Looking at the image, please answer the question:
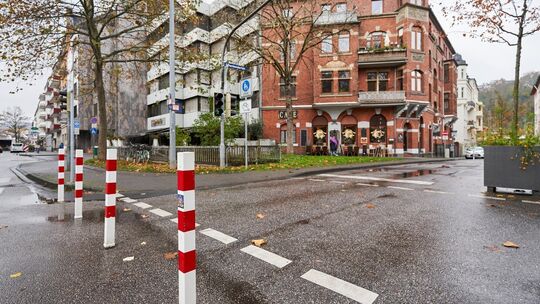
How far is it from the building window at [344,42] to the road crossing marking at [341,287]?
28474 millimetres

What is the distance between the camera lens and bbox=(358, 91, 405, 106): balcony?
26.2 m

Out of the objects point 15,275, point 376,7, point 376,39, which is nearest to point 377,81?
point 376,39

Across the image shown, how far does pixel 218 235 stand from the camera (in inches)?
158

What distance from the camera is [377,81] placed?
2833cm

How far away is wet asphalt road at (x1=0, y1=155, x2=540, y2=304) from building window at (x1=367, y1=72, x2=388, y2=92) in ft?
79.6

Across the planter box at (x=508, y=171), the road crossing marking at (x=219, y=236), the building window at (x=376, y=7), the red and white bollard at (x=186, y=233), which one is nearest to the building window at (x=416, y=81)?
the building window at (x=376, y=7)

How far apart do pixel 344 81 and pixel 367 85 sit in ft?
8.62

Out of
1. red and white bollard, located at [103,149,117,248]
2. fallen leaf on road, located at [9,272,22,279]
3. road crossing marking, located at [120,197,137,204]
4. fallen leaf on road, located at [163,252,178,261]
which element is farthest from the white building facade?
fallen leaf on road, located at [9,272,22,279]

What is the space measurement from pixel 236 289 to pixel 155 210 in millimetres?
3674

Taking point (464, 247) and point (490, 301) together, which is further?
point (464, 247)

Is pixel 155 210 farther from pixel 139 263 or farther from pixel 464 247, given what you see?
pixel 464 247

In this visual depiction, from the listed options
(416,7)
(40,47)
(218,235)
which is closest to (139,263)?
(218,235)

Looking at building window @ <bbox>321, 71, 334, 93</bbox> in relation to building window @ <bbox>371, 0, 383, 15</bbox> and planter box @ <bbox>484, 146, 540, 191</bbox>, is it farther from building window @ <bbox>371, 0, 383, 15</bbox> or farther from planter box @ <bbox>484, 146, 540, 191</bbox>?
planter box @ <bbox>484, 146, 540, 191</bbox>

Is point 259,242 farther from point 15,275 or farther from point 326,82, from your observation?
point 326,82
